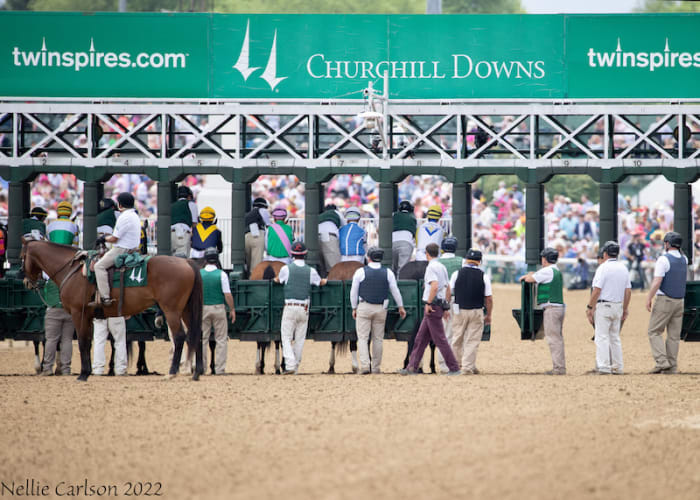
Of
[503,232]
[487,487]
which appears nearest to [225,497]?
[487,487]

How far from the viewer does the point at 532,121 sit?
17.4m

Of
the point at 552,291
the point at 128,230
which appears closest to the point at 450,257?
the point at 552,291

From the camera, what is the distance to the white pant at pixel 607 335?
15.6 m

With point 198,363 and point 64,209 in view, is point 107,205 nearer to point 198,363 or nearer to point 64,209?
point 64,209

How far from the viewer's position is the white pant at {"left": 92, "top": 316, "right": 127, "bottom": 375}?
1588 cm

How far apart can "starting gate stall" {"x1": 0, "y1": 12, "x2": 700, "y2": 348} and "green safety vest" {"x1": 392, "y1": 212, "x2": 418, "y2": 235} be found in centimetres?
24

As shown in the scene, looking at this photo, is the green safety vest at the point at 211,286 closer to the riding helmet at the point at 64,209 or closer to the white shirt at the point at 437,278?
the riding helmet at the point at 64,209

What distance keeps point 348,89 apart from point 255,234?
8.75ft

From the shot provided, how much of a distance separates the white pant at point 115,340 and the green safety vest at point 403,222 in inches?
176

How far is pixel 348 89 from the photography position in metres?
17.9

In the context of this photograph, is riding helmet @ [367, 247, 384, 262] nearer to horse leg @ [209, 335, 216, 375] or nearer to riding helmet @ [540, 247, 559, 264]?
riding helmet @ [540, 247, 559, 264]

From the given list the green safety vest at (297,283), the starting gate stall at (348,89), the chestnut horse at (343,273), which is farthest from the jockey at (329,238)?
the green safety vest at (297,283)

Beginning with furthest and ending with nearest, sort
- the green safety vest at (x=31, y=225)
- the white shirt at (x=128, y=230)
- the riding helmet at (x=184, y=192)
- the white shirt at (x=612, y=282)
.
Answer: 1. the riding helmet at (x=184, y=192)
2. the green safety vest at (x=31, y=225)
3. the white shirt at (x=612, y=282)
4. the white shirt at (x=128, y=230)

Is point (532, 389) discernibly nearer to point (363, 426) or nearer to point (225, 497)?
point (363, 426)
